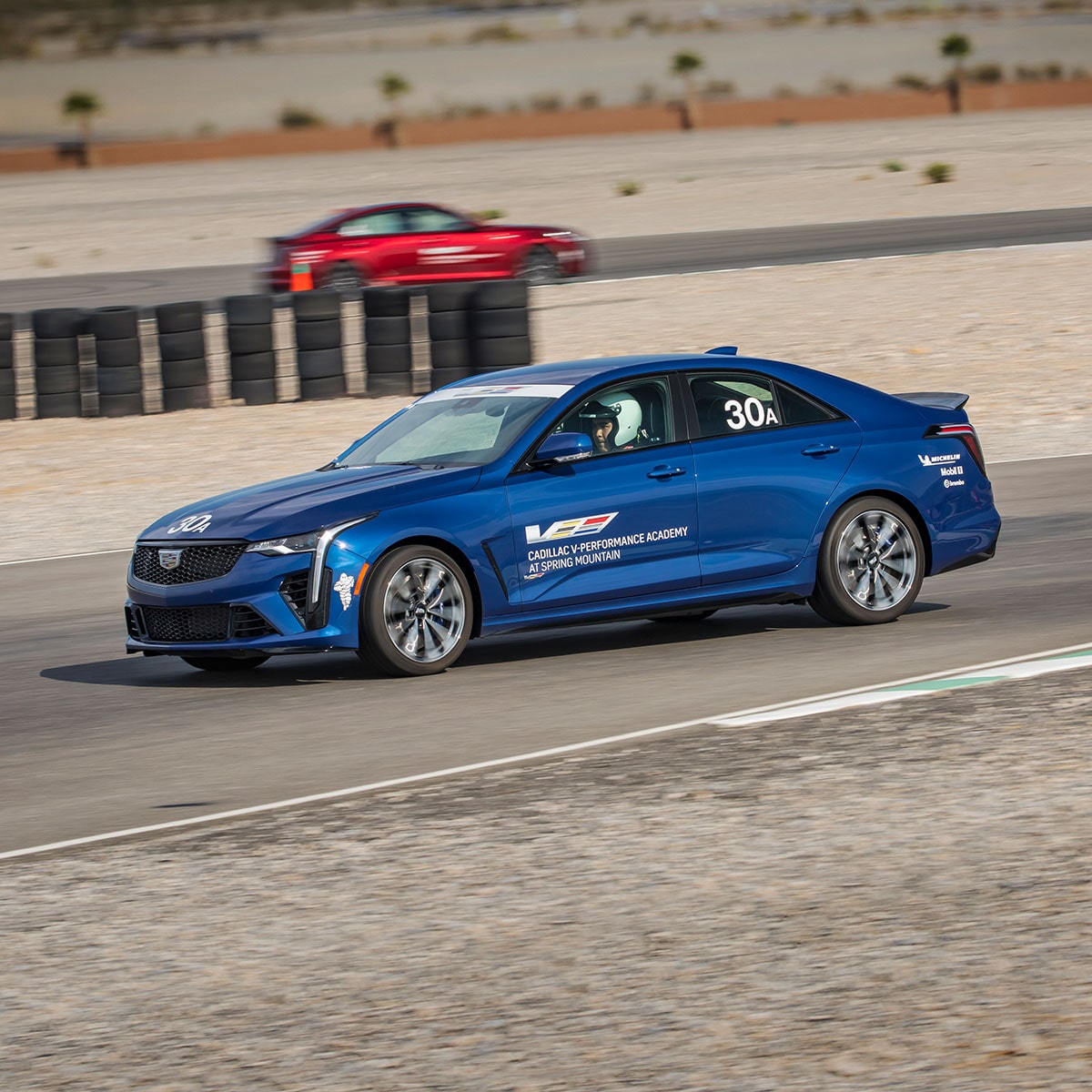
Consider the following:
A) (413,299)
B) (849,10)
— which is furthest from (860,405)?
(849,10)

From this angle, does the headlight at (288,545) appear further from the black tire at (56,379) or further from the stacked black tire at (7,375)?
the stacked black tire at (7,375)

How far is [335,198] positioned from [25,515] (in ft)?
121

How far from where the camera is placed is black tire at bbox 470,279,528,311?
20203 mm

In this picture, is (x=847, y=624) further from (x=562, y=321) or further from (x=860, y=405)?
(x=562, y=321)

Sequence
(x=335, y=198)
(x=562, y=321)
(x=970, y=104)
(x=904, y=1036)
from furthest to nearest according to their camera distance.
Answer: (x=970, y=104) < (x=335, y=198) < (x=562, y=321) < (x=904, y=1036)

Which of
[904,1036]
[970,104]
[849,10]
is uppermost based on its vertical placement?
[849,10]

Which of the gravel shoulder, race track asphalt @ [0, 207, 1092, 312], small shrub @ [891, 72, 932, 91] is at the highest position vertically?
small shrub @ [891, 72, 932, 91]

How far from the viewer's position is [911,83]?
96.4m

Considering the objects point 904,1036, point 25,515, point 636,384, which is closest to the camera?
point 904,1036

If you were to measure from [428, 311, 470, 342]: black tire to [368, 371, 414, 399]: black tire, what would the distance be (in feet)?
3.16

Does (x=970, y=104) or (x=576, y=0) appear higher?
(x=576, y=0)

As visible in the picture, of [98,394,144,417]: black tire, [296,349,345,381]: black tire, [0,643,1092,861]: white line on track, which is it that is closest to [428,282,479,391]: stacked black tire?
[296,349,345,381]: black tire

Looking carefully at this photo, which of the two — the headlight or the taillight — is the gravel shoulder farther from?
the taillight

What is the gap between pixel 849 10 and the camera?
14250cm
